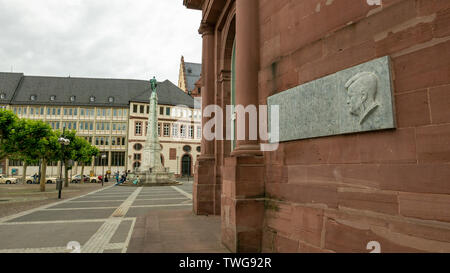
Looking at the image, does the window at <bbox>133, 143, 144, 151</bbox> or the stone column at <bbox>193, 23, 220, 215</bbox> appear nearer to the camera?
the stone column at <bbox>193, 23, 220, 215</bbox>

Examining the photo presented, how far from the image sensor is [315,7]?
4.41 metres

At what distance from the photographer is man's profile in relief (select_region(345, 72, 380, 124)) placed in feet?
10.9

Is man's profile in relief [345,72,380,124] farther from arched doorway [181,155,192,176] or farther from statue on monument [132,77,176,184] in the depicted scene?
arched doorway [181,155,192,176]

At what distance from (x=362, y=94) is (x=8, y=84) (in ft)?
256

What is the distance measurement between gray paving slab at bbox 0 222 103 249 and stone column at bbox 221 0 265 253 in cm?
375

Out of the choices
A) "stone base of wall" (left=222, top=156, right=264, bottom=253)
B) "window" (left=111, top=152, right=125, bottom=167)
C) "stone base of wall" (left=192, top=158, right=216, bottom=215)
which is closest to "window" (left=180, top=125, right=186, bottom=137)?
"window" (left=111, top=152, right=125, bottom=167)

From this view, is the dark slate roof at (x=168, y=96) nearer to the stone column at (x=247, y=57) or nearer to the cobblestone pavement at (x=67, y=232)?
the cobblestone pavement at (x=67, y=232)

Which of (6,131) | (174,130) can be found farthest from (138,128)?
(6,131)

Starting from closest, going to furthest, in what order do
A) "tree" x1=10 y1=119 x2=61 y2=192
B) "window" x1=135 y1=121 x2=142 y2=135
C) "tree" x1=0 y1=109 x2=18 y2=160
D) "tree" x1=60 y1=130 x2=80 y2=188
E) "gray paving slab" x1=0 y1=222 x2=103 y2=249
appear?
"gray paving slab" x1=0 y1=222 x2=103 y2=249
"tree" x1=0 y1=109 x2=18 y2=160
"tree" x1=10 y1=119 x2=61 y2=192
"tree" x1=60 y1=130 x2=80 y2=188
"window" x1=135 y1=121 x2=142 y2=135

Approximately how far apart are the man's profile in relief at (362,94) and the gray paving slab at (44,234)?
6346 mm

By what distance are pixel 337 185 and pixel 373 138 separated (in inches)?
32.7

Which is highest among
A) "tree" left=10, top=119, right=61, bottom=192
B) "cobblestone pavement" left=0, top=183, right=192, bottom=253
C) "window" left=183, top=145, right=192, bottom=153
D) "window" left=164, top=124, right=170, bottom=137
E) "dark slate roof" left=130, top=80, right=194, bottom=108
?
"dark slate roof" left=130, top=80, right=194, bottom=108

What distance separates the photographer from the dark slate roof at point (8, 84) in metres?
58.9
